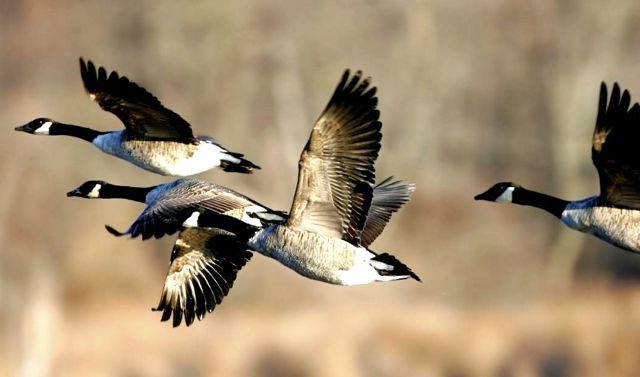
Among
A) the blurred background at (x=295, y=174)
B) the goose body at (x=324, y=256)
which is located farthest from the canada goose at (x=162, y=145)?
the blurred background at (x=295, y=174)

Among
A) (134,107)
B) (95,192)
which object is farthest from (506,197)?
(95,192)

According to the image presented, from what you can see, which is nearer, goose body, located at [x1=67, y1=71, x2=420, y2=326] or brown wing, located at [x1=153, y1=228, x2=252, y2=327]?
goose body, located at [x1=67, y1=71, x2=420, y2=326]

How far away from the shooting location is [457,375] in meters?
17.3

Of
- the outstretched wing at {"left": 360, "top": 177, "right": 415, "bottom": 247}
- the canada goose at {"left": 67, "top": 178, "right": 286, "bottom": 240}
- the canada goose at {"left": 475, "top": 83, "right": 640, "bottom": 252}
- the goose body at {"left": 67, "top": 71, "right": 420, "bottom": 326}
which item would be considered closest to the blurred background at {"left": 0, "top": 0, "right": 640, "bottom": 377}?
the canada goose at {"left": 67, "top": 178, "right": 286, "bottom": 240}

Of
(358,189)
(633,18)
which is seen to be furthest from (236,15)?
(358,189)

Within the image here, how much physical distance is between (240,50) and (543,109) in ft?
13.1

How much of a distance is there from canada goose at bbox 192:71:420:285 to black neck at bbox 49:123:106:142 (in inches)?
80.5

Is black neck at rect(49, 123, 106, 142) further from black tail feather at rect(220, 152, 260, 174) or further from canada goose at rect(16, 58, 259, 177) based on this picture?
black tail feather at rect(220, 152, 260, 174)

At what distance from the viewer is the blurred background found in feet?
55.2

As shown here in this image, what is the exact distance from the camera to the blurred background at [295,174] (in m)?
16.8

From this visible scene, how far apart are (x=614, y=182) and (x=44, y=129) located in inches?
170

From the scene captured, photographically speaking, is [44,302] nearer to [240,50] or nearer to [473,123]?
[240,50]

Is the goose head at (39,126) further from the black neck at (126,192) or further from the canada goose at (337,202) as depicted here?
the canada goose at (337,202)

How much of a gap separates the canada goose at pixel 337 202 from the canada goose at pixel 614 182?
1.15 m
